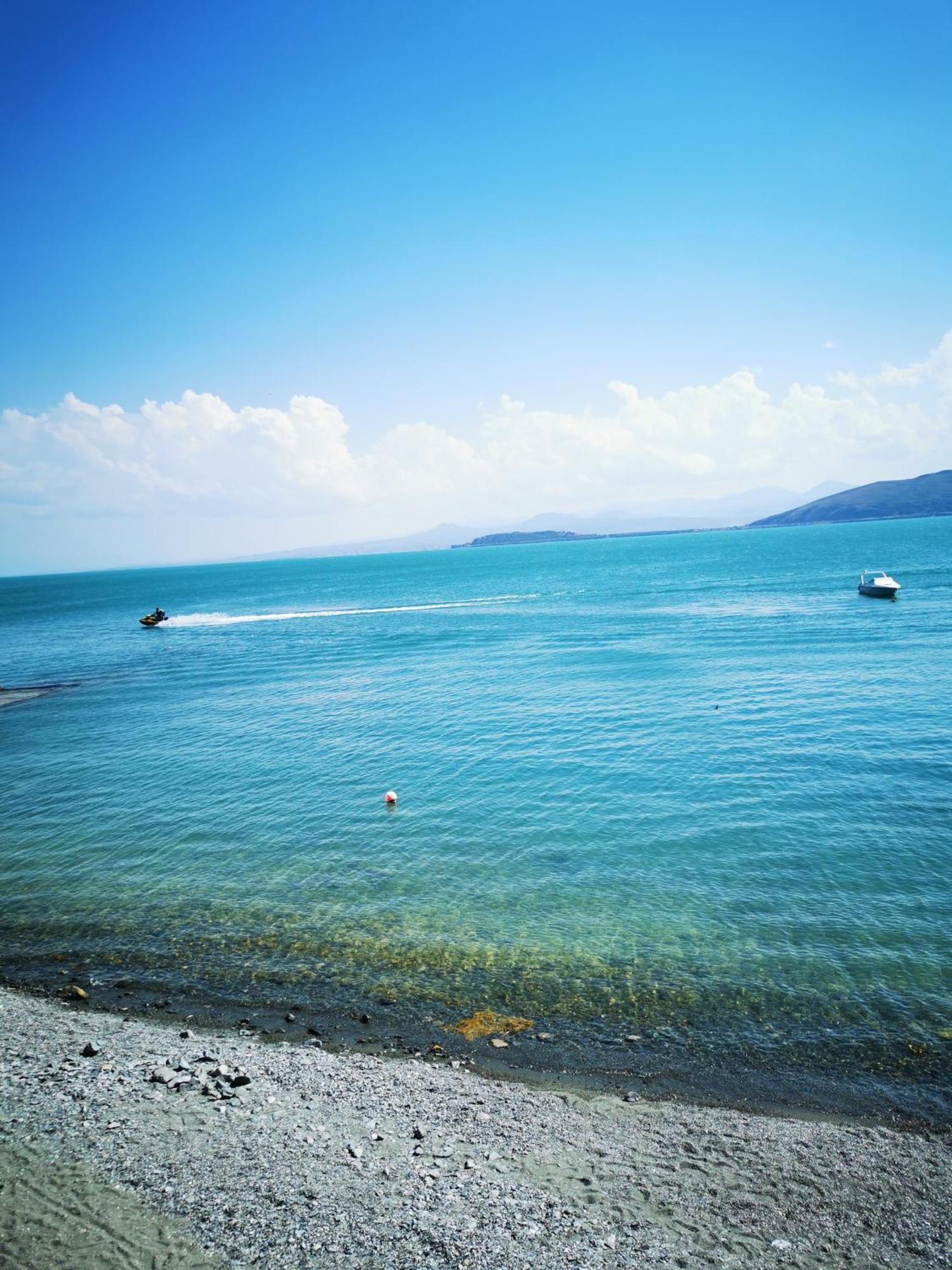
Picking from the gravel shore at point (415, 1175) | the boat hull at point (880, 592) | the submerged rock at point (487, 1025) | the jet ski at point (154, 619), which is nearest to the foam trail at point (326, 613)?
the jet ski at point (154, 619)

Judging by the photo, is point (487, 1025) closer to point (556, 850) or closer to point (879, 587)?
point (556, 850)

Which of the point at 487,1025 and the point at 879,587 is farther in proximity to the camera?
the point at 879,587

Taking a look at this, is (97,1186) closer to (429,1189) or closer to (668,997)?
(429,1189)

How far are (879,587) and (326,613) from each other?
270 feet

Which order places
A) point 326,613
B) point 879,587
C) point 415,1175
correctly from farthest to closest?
point 326,613, point 879,587, point 415,1175

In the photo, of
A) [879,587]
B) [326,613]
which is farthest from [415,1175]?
[326,613]

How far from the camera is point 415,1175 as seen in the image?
11930 millimetres

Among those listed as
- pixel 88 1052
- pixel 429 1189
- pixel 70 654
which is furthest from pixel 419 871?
pixel 70 654

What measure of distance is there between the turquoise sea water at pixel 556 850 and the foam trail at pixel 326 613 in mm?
51544

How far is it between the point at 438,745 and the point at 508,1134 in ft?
90.2

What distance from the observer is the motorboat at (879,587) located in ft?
279

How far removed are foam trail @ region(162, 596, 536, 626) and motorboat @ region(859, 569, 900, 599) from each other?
50.6 meters

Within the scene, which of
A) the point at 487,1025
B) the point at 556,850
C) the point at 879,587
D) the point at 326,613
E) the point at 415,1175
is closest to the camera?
the point at 415,1175

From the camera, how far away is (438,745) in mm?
40250
